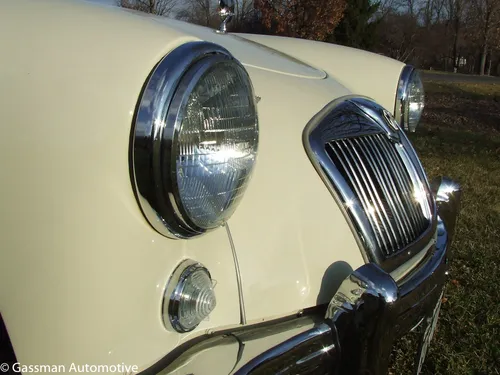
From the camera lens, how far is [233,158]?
1.23 m

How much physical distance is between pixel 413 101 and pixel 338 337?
1.47m

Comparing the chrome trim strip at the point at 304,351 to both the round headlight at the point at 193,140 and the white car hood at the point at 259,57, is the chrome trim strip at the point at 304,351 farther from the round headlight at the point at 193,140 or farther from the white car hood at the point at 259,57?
the white car hood at the point at 259,57

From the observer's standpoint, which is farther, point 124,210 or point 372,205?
point 372,205

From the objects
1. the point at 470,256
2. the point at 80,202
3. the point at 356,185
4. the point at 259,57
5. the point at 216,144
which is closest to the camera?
the point at 80,202

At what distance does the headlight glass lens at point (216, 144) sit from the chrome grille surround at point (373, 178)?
42 cm

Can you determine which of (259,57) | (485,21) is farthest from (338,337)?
(485,21)

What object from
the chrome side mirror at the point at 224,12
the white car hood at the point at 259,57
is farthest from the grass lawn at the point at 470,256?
the chrome side mirror at the point at 224,12

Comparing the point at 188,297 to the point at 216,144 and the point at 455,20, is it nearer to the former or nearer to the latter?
the point at 216,144

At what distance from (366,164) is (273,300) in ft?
1.95

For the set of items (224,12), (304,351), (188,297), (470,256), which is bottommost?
(470,256)

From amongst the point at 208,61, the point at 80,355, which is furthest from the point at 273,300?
the point at 208,61

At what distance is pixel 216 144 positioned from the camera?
46.5 inches

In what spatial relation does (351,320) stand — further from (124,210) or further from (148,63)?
(148,63)

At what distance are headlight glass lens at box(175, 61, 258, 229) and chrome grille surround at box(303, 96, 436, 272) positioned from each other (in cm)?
42
